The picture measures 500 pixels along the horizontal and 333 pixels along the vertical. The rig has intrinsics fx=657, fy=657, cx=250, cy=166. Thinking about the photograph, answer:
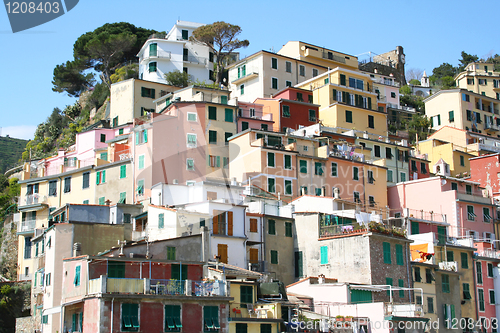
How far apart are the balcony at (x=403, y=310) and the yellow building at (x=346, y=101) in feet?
94.3

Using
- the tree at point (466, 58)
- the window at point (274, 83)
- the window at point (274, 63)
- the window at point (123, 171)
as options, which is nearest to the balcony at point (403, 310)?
the window at point (123, 171)

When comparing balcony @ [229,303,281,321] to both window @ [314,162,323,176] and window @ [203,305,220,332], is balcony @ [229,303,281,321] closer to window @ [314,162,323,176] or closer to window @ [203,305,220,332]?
window @ [203,305,220,332]

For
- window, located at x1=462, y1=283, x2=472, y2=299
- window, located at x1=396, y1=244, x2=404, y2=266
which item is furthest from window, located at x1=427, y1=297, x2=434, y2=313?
window, located at x1=462, y1=283, x2=472, y2=299

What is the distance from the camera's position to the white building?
70562 mm

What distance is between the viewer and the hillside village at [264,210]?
29609 millimetres

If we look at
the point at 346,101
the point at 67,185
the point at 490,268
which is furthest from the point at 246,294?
the point at 346,101

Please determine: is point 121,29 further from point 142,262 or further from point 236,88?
point 142,262

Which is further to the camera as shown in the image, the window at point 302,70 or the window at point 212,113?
the window at point 302,70

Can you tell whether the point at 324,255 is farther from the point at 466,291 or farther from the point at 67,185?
the point at 67,185

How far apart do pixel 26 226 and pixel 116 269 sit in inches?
1053

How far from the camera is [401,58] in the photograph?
9856 centimetres

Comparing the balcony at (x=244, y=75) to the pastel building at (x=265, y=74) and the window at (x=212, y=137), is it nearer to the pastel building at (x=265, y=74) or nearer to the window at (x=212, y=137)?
the pastel building at (x=265, y=74)

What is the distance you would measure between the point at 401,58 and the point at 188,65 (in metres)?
39.7

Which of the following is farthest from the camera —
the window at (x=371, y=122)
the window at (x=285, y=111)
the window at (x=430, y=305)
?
the window at (x=371, y=122)
